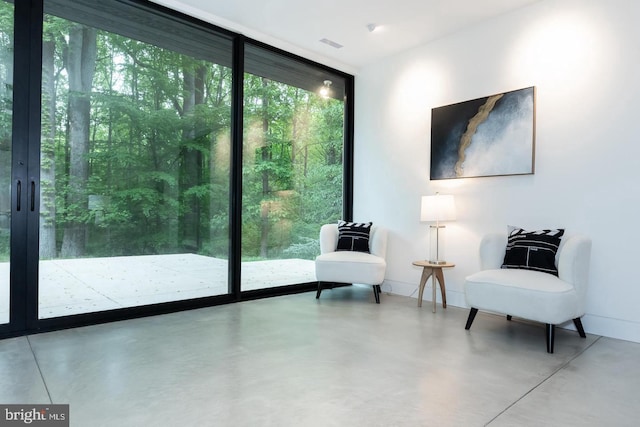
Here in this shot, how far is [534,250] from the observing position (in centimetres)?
298

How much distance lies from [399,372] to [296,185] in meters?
2.75

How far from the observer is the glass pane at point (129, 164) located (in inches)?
114

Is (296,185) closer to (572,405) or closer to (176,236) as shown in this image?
(176,236)

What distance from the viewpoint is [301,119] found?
453 cm

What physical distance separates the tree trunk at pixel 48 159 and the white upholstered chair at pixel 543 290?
329cm

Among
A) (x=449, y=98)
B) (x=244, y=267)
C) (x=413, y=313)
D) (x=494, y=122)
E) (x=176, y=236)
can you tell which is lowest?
(x=413, y=313)

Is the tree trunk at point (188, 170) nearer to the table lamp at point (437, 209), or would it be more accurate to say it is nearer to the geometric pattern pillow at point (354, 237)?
the geometric pattern pillow at point (354, 237)

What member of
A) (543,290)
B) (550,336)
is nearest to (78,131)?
(543,290)

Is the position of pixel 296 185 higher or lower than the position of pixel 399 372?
higher

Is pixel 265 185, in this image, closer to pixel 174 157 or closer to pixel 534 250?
pixel 174 157

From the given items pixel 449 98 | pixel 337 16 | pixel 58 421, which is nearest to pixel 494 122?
pixel 449 98

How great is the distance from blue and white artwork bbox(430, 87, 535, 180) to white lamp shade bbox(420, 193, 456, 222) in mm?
352

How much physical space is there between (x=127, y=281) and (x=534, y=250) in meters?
3.42

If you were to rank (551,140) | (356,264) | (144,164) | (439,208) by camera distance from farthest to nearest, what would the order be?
(356,264) < (439,208) < (144,164) < (551,140)
